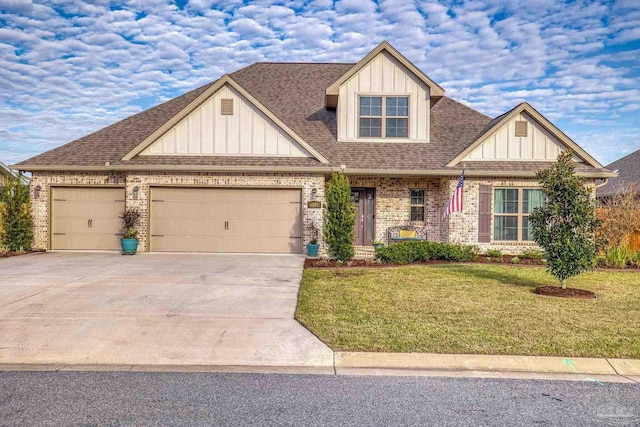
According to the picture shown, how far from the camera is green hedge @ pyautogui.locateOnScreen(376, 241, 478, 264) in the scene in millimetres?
13508

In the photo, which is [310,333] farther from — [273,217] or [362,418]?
[273,217]

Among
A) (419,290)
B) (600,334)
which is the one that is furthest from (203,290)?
(600,334)

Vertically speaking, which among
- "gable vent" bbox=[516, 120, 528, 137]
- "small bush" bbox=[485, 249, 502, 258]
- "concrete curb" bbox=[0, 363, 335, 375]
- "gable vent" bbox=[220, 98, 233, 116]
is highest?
"gable vent" bbox=[220, 98, 233, 116]

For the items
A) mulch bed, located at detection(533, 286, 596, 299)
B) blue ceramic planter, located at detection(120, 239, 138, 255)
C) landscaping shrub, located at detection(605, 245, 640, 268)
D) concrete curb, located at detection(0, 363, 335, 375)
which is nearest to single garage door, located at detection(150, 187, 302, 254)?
blue ceramic planter, located at detection(120, 239, 138, 255)

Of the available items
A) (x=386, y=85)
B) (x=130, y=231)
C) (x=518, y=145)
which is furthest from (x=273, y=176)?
(x=518, y=145)

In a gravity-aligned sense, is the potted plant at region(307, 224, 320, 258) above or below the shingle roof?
below

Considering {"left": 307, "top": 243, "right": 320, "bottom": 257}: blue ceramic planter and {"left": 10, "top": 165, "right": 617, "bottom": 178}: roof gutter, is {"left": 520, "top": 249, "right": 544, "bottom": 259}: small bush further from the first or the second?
{"left": 307, "top": 243, "right": 320, "bottom": 257}: blue ceramic planter

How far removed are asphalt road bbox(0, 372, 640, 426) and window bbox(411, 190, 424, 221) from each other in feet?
40.4

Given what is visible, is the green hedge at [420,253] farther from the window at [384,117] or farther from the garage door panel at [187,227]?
the garage door panel at [187,227]

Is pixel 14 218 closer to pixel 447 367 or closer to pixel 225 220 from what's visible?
pixel 225 220

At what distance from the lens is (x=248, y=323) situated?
6.83 meters

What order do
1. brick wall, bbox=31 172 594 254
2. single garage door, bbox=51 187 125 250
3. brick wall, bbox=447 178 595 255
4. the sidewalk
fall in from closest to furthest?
1. the sidewalk
2. brick wall, bbox=31 172 594 254
3. brick wall, bbox=447 178 595 255
4. single garage door, bbox=51 187 125 250

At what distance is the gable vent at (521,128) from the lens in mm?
15859

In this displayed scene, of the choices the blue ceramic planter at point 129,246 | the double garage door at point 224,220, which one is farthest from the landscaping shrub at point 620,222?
the blue ceramic planter at point 129,246
